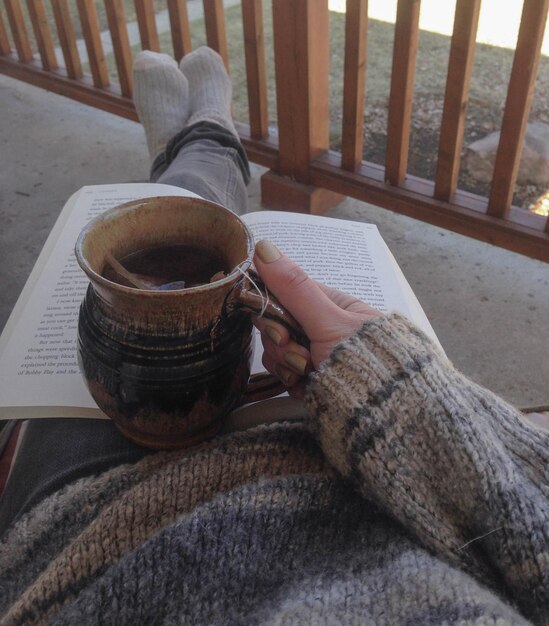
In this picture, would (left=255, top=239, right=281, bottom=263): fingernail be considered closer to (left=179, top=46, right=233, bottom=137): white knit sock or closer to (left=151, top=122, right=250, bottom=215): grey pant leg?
(left=151, top=122, right=250, bottom=215): grey pant leg

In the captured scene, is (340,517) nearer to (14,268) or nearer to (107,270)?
(107,270)

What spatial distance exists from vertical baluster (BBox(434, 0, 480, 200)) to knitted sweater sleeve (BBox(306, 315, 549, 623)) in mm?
884

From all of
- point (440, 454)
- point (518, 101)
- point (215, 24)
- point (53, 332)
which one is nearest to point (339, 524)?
point (440, 454)

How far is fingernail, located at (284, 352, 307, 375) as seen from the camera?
59 cm

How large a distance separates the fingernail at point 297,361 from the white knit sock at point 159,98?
38.6 inches

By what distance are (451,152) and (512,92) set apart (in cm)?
18

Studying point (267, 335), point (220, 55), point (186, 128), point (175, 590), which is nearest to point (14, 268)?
point (186, 128)

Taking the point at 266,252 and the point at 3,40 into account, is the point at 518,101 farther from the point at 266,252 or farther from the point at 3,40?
the point at 3,40

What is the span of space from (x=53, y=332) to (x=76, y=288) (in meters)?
0.09

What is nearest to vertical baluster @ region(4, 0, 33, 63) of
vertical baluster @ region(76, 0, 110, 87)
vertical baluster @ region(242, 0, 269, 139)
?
vertical baluster @ region(76, 0, 110, 87)

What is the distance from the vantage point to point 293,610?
1.42ft

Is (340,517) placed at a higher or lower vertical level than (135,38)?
higher

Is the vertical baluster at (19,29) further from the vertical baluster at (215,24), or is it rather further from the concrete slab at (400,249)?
the vertical baluster at (215,24)

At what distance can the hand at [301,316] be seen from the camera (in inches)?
22.7
